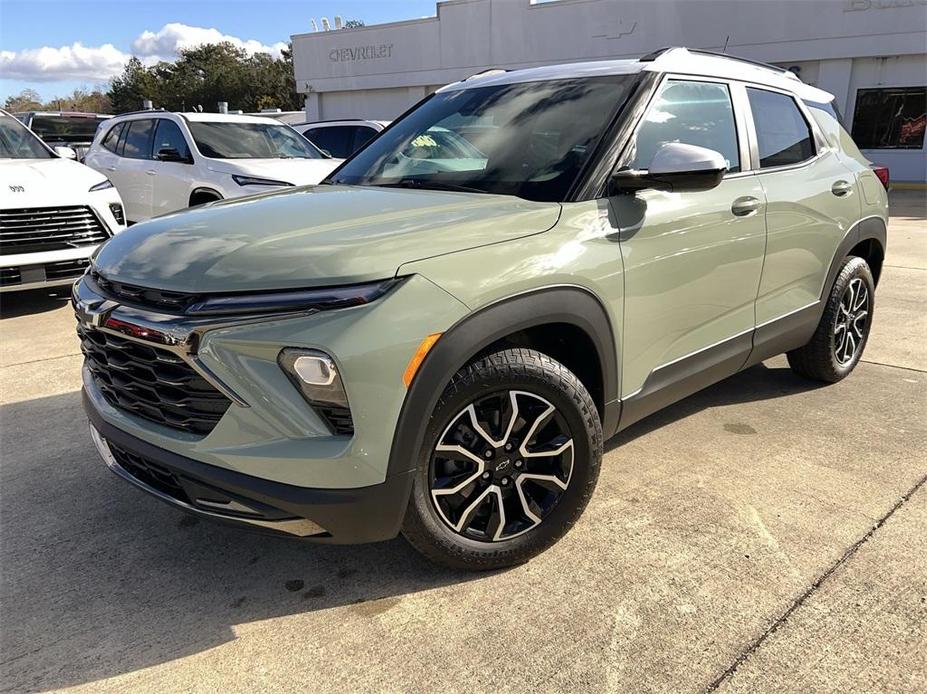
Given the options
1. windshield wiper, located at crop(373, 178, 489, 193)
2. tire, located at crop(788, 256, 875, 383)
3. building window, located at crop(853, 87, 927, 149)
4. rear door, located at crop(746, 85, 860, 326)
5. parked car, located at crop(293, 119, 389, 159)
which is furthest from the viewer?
building window, located at crop(853, 87, 927, 149)

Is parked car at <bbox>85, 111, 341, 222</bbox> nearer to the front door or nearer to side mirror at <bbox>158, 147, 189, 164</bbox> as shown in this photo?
side mirror at <bbox>158, 147, 189, 164</bbox>

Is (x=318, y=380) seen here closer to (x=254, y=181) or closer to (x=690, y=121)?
(x=690, y=121)

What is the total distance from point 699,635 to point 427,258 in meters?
1.46

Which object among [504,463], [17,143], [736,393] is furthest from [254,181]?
[504,463]

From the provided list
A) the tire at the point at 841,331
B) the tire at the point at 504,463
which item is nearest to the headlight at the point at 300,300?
the tire at the point at 504,463

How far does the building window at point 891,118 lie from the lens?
18.2 metres

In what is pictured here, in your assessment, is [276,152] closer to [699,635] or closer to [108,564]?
[108,564]

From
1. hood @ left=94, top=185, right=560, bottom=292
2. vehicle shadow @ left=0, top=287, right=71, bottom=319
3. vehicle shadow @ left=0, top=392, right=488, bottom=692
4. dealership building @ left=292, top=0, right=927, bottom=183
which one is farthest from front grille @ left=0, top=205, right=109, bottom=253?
dealership building @ left=292, top=0, right=927, bottom=183

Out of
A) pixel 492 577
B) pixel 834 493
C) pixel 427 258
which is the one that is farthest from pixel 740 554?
pixel 427 258

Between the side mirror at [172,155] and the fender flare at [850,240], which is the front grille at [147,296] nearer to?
the fender flare at [850,240]

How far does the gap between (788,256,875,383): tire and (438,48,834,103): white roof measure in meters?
1.10

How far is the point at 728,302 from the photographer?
328 cm

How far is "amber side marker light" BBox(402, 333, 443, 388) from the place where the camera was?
Answer: 210cm

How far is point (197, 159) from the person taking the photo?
7.98 meters
